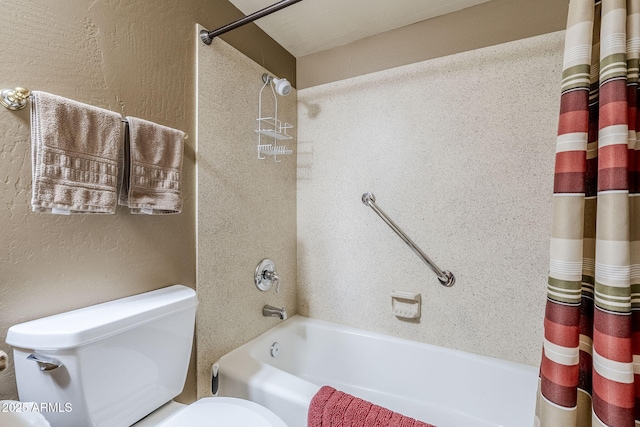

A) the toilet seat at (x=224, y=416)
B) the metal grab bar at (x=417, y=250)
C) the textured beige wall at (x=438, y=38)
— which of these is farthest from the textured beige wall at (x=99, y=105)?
the metal grab bar at (x=417, y=250)

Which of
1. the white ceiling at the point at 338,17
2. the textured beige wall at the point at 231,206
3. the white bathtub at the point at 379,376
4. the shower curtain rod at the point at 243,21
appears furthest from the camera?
the white ceiling at the point at 338,17

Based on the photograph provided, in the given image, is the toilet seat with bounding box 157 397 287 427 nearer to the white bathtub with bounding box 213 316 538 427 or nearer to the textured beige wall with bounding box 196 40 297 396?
the white bathtub with bounding box 213 316 538 427

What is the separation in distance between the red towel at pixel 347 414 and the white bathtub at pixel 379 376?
0.07m

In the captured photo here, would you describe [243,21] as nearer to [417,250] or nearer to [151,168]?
[151,168]

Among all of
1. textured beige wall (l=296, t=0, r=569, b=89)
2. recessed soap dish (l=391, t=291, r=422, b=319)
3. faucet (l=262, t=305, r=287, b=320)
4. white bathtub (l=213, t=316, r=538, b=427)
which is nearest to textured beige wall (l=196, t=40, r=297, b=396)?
faucet (l=262, t=305, r=287, b=320)

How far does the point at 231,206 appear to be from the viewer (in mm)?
1508

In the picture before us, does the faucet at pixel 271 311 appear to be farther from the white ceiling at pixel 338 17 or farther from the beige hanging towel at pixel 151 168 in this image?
the white ceiling at pixel 338 17

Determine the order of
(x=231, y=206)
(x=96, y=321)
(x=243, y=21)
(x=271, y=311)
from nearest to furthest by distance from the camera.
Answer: (x=96, y=321), (x=243, y=21), (x=231, y=206), (x=271, y=311)

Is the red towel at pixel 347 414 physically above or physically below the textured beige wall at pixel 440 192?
below

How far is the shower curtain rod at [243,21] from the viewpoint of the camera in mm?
1122

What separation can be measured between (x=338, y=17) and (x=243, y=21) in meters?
0.67

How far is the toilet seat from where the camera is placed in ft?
3.21

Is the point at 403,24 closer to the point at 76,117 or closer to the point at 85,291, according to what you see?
the point at 76,117

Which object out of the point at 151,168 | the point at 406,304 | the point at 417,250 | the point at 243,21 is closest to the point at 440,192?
the point at 417,250
